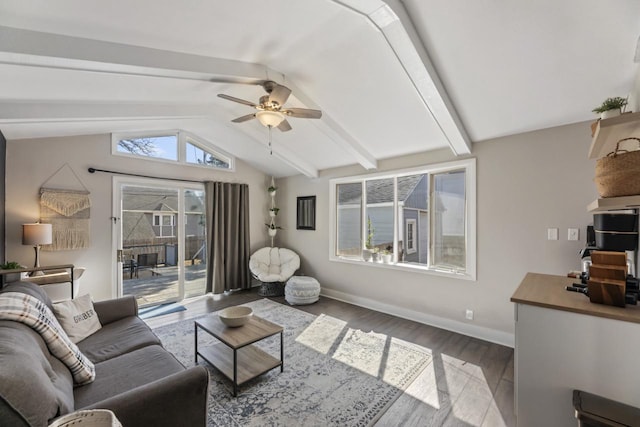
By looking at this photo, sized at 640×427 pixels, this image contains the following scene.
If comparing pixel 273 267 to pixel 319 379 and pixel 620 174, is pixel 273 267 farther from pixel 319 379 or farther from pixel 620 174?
pixel 620 174

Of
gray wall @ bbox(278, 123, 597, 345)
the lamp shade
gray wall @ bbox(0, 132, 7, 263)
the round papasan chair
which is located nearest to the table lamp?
the lamp shade

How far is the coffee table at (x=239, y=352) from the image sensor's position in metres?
2.17

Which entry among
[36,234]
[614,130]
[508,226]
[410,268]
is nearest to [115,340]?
[36,234]

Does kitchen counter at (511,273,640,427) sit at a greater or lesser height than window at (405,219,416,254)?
lesser

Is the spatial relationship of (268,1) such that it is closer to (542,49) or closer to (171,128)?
(542,49)

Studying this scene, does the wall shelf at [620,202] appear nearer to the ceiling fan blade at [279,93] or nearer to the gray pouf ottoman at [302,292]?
the ceiling fan blade at [279,93]

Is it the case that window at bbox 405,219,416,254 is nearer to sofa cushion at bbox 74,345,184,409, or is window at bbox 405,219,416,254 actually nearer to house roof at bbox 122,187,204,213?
sofa cushion at bbox 74,345,184,409

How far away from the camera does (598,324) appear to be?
4.11ft

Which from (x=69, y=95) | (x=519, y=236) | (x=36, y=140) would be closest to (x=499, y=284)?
(x=519, y=236)

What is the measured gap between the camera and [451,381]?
7.58 feet

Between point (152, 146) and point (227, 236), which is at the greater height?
point (152, 146)

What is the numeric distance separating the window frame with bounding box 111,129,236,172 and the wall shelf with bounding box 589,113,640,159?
4.99 m

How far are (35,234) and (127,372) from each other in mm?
2472

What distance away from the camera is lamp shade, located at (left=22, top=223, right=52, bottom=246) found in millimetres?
2955
